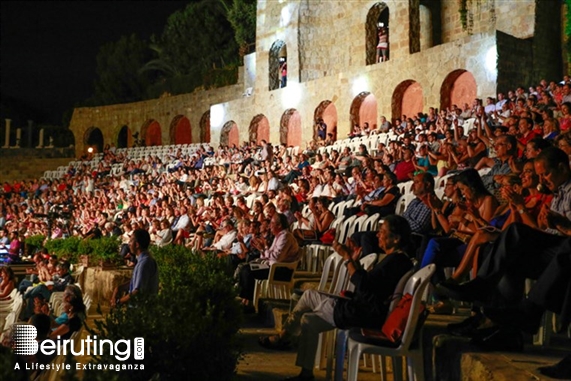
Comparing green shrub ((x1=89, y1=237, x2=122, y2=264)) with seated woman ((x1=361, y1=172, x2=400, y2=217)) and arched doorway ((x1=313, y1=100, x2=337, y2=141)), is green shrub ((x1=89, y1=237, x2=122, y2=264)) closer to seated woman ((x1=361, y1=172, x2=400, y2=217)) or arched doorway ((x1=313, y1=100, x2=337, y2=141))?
seated woman ((x1=361, y1=172, x2=400, y2=217))

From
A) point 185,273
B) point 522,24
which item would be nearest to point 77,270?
point 185,273

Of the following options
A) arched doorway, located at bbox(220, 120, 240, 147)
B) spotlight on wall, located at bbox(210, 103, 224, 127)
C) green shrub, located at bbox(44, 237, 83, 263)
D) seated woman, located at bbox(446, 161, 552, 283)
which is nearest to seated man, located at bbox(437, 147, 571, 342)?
seated woman, located at bbox(446, 161, 552, 283)

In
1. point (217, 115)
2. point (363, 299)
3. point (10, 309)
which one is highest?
point (217, 115)

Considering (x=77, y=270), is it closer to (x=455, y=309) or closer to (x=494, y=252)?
(x=455, y=309)

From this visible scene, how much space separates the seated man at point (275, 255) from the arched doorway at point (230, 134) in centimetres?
1949

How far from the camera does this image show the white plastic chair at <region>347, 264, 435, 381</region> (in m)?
3.83

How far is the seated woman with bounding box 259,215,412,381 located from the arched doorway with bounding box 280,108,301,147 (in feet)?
65.4

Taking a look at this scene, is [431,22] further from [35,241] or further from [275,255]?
[275,255]

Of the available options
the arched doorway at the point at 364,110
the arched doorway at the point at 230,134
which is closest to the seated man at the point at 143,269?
the arched doorway at the point at 364,110

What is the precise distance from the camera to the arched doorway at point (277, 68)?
25.7 meters

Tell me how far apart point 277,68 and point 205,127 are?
641cm

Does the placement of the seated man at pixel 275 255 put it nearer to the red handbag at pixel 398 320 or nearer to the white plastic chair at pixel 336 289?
the white plastic chair at pixel 336 289

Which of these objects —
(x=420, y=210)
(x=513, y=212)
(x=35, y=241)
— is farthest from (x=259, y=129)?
(x=513, y=212)

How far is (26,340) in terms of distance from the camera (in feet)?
17.0
